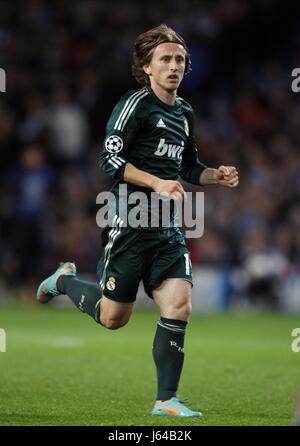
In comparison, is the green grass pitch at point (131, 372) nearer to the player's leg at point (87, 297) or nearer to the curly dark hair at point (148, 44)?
the player's leg at point (87, 297)

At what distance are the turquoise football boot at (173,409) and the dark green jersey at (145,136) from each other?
129 centimetres

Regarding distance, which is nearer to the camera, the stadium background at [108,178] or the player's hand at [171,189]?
the player's hand at [171,189]

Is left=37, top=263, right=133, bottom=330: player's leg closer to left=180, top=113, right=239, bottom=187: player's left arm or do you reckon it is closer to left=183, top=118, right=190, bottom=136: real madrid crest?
left=180, top=113, right=239, bottom=187: player's left arm

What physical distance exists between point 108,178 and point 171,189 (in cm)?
1143

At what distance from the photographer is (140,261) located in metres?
6.63

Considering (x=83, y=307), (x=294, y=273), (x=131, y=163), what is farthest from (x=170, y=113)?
(x=294, y=273)

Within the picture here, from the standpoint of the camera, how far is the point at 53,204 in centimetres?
1709

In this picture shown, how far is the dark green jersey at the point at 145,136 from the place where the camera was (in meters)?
6.47

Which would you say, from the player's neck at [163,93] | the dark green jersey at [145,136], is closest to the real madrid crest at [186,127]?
the dark green jersey at [145,136]

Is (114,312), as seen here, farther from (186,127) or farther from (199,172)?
(186,127)

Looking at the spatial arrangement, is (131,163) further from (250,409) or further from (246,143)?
(246,143)

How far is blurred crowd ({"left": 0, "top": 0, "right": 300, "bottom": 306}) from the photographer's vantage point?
54.0 feet

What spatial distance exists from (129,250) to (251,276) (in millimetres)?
9498

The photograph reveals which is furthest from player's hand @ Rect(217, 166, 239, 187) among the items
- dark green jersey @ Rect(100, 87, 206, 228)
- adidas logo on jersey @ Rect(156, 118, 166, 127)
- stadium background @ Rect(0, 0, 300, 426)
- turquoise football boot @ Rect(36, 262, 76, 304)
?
stadium background @ Rect(0, 0, 300, 426)
